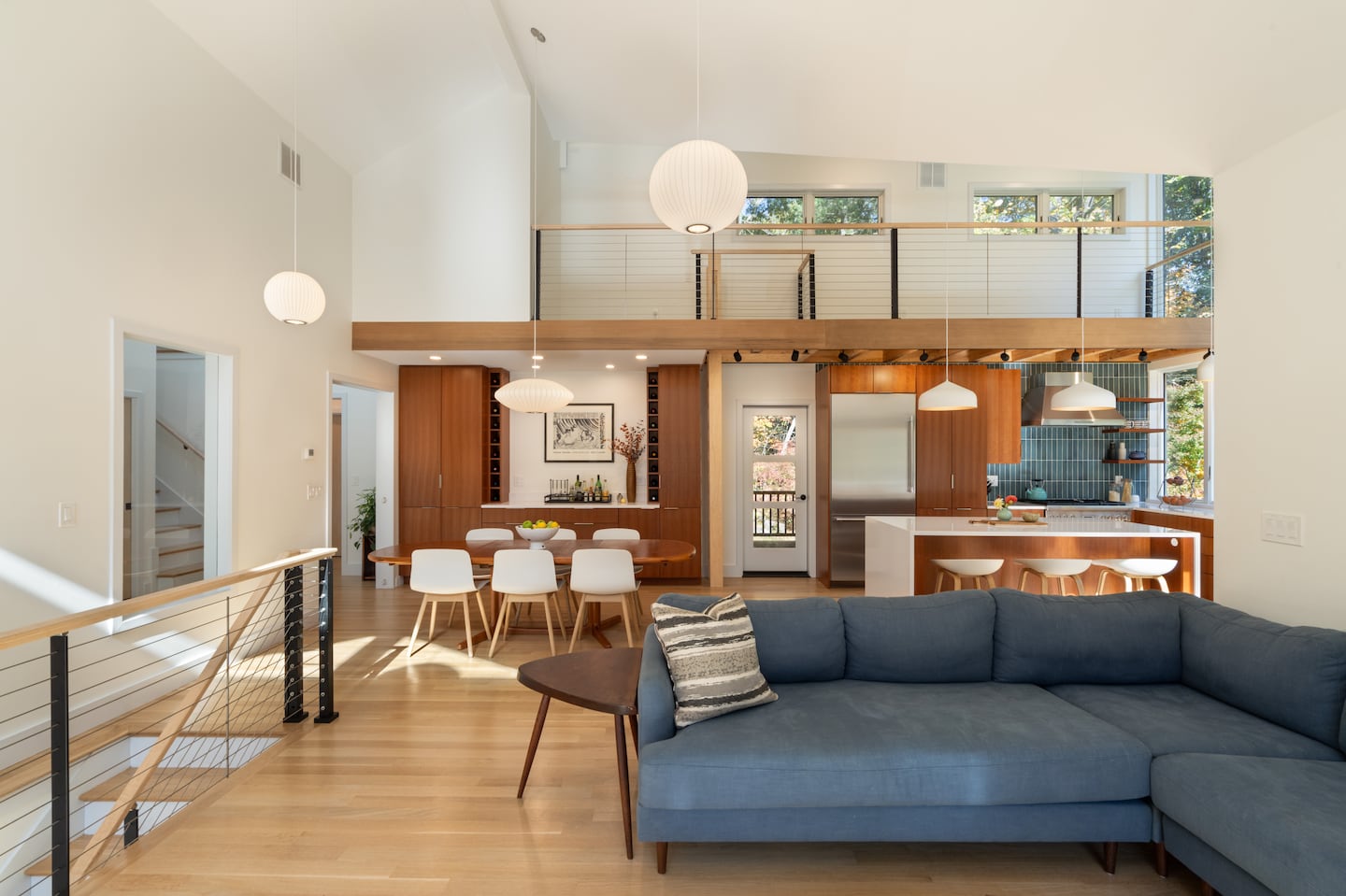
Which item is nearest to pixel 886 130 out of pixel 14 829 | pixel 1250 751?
pixel 1250 751

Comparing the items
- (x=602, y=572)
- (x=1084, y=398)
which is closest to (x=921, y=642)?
(x=602, y=572)

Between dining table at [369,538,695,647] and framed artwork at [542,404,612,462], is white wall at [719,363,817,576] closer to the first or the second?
framed artwork at [542,404,612,462]

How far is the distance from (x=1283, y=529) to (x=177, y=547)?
6.12m

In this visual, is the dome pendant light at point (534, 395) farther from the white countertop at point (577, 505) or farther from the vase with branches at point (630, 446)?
the vase with branches at point (630, 446)

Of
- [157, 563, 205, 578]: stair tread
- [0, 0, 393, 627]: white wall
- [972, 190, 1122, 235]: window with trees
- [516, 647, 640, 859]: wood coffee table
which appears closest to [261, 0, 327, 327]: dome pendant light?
[0, 0, 393, 627]: white wall

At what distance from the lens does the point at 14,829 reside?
284 cm

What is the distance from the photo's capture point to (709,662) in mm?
2463

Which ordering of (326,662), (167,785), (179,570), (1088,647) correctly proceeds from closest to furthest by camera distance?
(1088,647) < (167,785) < (326,662) < (179,570)

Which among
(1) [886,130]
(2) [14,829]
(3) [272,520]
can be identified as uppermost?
(1) [886,130]

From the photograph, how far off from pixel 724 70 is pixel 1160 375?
18.9 ft

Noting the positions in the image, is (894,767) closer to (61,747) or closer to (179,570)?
(61,747)

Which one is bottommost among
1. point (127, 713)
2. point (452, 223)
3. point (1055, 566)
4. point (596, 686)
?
point (127, 713)

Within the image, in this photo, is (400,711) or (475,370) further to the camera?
(475,370)

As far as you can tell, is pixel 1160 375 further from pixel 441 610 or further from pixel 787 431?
pixel 441 610
